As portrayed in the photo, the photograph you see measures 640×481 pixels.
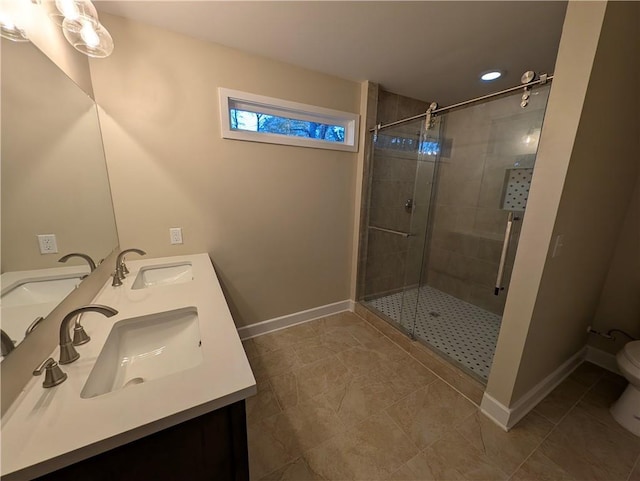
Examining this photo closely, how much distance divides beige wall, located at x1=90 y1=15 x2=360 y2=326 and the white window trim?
0.17 ft

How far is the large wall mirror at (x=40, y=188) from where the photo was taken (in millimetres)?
700

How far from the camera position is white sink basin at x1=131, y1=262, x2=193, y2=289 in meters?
1.59

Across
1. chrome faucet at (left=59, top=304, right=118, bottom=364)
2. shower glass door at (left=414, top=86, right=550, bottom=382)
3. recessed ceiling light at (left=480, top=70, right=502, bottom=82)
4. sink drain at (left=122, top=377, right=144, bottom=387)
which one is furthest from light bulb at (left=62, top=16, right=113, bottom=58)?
recessed ceiling light at (left=480, top=70, right=502, bottom=82)

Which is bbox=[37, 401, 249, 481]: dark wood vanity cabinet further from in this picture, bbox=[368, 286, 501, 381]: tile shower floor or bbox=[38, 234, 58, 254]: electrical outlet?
bbox=[368, 286, 501, 381]: tile shower floor

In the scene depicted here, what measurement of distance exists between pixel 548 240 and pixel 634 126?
40.9 inches

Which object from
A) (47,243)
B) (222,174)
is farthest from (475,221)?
(47,243)

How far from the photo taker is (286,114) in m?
2.03

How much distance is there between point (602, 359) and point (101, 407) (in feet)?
10.5

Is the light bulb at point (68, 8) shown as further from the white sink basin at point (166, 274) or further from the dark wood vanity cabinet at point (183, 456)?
the dark wood vanity cabinet at point (183, 456)

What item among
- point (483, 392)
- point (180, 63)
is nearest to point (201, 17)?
point (180, 63)

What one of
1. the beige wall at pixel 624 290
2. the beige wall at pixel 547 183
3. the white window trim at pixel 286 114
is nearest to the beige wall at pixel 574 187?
the beige wall at pixel 547 183

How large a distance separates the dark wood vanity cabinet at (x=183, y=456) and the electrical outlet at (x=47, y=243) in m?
0.67

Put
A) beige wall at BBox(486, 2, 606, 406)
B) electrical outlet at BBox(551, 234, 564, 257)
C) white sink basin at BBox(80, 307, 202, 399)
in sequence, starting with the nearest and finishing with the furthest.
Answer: white sink basin at BBox(80, 307, 202, 399), beige wall at BBox(486, 2, 606, 406), electrical outlet at BBox(551, 234, 564, 257)

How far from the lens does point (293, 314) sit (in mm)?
2422
